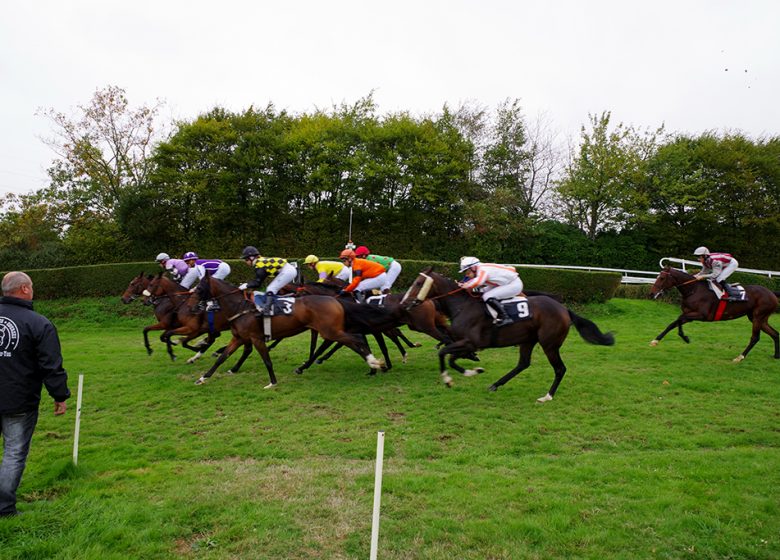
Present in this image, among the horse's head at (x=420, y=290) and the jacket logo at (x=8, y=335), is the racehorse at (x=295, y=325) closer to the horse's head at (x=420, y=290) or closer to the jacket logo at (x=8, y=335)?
the horse's head at (x=420, y=290)

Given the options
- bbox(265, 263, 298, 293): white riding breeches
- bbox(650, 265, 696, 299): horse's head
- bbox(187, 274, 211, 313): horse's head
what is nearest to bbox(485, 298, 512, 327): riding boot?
bbox(265, 263, 298, 293): white riding breeches

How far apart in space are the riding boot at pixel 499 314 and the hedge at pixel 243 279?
10.6 meters

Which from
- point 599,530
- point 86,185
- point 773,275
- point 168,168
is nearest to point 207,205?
point 168,168

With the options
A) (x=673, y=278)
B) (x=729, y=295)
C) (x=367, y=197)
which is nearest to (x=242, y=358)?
(x=673, y=278)

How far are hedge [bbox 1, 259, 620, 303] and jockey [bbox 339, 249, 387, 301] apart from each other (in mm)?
8709

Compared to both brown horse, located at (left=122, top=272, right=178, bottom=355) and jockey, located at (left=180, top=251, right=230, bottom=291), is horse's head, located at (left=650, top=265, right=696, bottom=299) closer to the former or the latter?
jockey, located at (left=180, top=251, right=230, bottom=291)

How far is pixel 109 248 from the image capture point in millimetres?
24828

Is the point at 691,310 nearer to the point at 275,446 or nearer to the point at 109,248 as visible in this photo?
the point at 275,446

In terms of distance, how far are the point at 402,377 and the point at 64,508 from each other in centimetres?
588

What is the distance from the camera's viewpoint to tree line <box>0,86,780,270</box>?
24875mm

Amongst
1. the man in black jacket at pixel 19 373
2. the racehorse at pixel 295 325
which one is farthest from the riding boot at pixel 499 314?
the man in black jacket at pixel 19 373

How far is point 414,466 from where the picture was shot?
508cm

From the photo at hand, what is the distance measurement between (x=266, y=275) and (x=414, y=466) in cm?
513

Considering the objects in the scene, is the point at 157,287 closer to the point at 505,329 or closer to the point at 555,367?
the point at 505,329
